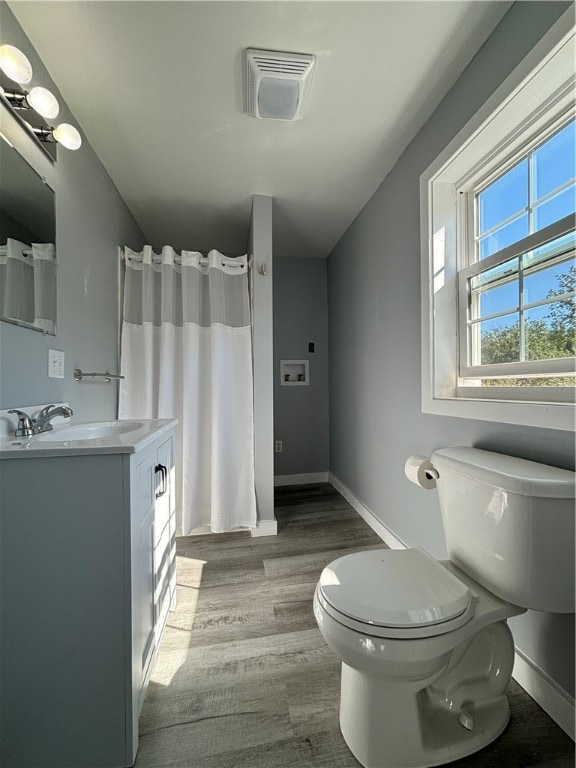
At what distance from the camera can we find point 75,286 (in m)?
1.48

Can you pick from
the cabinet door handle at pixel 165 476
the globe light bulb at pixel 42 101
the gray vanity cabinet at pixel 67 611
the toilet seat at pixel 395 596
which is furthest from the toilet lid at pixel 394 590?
the globe light bulb at pixel 42 101

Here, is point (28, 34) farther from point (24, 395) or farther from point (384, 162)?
point (384, 162)

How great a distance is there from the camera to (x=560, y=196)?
3.36 ft

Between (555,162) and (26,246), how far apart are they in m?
1.85

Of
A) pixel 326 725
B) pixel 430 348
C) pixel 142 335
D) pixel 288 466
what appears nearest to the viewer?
pixel 326 725

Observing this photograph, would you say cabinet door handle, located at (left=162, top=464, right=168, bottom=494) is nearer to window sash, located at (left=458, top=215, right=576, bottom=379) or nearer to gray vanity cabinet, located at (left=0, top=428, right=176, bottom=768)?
gray vanity cabinet, located at (left=0, top=428, right=176, bottom=768)

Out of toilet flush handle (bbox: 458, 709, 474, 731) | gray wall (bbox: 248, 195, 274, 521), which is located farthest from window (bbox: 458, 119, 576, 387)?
gray wall (bbox: 248, 195, 274, 521)

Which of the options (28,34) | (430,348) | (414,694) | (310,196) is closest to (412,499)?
(430,348)

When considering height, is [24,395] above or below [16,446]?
above

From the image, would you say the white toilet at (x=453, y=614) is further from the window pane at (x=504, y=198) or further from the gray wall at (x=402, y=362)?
the window pane at (x=504, y=198)

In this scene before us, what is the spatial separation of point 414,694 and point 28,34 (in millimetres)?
2461

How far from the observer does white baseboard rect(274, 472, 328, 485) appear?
10.2ft

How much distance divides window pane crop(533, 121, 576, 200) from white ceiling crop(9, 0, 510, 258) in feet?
1.54

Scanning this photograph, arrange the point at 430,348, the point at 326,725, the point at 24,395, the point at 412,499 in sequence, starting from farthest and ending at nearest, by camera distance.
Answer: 1. the point at 412,499
2. the point at 430,348
3. the point at 24,395
4. the point at 326,725
